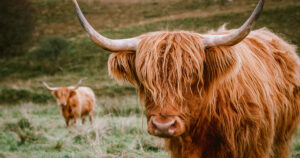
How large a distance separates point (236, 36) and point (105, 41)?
111 centimetres

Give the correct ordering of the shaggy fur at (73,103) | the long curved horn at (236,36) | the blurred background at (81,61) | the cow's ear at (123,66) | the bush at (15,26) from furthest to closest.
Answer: the bush at (15,26), the shaggy fur at (73,103), the blurred background at (81,61), the cow's ear at (123,66), the long curved horn at (236,36)

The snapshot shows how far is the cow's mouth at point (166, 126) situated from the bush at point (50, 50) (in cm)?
3191

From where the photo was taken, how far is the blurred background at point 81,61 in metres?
5.34

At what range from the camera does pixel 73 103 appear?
10617mm

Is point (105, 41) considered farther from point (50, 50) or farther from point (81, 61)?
point (50, 50)

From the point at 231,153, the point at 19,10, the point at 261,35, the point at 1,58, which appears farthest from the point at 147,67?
the point at 1,58

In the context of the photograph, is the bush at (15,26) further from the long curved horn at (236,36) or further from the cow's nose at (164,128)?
the cow's nose at (164,128)

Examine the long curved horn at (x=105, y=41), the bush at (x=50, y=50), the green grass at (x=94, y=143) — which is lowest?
the bush at (x=50, y=50)

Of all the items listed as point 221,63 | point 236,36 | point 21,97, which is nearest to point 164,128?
point 221,63

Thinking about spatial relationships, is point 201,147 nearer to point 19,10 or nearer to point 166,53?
point 166,53

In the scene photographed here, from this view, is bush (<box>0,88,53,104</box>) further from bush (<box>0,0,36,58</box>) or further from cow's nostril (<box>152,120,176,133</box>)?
cow's nostril (<box>152,120,176,133</box>)

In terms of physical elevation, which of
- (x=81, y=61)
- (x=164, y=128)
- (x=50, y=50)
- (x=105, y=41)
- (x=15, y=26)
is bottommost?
(x=81, y=61)

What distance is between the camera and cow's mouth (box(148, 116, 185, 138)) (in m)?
2.11

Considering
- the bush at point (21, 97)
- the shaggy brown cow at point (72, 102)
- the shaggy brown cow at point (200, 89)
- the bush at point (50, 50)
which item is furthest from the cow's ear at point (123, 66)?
the bush at point (50, 50)
